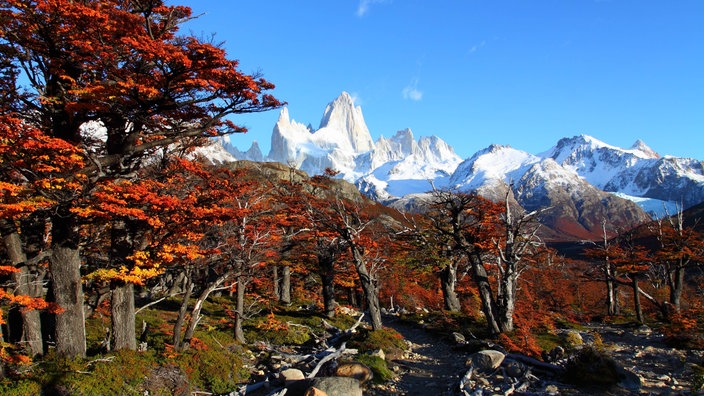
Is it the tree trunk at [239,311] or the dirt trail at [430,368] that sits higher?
the tree trunk at [239,311]

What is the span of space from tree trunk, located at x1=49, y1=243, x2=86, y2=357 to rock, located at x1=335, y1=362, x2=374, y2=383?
919 cm

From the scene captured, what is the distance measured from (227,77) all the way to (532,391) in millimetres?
14812

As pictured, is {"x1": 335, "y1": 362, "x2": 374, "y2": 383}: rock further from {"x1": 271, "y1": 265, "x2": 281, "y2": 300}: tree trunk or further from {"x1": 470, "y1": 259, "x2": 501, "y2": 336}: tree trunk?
{"x1": 271, "y1": 265, "x2": 281, "y2": 300}: tree trunk

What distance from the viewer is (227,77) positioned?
1395 cm

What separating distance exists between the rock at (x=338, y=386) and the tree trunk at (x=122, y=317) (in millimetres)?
7655

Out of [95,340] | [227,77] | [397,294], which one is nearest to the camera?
[227,77]

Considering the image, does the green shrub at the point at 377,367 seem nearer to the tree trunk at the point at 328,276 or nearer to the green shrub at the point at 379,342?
the green shrub at the point at 379,342

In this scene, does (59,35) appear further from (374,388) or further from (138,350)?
(374,388)

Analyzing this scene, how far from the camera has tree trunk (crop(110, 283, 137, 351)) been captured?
15.3 meters

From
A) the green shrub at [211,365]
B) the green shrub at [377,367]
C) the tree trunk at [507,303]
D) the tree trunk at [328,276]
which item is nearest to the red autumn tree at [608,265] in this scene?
the tree trunk at [507,303]

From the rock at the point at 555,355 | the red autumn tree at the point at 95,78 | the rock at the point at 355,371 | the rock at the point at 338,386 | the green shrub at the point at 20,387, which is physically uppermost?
the red autumn tree at the point at 95,78

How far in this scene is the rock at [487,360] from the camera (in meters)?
16.1

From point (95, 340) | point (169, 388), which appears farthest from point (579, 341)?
point (95, 340)

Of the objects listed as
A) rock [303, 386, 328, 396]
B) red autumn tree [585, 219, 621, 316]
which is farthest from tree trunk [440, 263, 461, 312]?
rock [303, 386, 328, 396]
